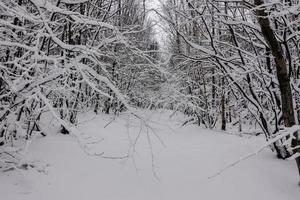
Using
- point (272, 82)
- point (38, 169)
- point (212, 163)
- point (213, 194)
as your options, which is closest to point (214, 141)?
point (212, 163)

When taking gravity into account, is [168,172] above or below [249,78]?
below

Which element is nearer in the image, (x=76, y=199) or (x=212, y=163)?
(x=76, y=199)

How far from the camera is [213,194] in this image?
4789mm

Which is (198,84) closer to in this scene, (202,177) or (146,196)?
(202,177)

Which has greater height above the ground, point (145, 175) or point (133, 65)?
point (133, 65)

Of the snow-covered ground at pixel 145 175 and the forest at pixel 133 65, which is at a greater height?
the forest at pixel 133 65

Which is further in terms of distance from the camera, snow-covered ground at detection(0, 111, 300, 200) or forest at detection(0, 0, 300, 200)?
snow-covered ground at detection(0, 111, 300, 200)

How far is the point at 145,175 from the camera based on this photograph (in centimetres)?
550

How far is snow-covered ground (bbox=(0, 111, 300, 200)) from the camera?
462cm

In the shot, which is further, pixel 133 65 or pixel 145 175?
pixel 133 65

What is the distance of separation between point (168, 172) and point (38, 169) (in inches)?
85.0

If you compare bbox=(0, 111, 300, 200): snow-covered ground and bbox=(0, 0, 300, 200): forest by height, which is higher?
bbox=(0, 0, 300, 200): forest

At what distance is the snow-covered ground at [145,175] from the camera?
462 centimetres

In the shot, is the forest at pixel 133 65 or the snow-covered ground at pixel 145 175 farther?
the snow-covered ground at pixel 145 175
